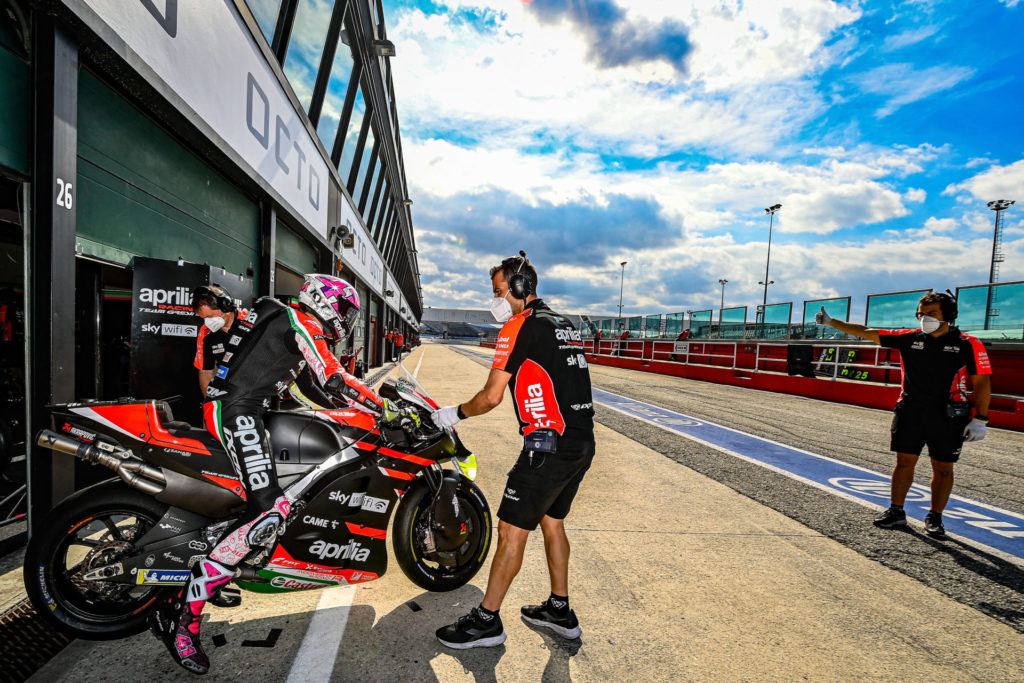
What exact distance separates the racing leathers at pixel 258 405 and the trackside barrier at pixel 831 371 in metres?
6.22

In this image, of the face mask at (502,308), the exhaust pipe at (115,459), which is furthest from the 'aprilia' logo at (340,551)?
the face mask at (502,308)

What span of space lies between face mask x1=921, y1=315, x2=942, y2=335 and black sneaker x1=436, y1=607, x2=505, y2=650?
14.5 ft

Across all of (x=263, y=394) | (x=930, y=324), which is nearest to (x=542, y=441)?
(x=263, y=394)

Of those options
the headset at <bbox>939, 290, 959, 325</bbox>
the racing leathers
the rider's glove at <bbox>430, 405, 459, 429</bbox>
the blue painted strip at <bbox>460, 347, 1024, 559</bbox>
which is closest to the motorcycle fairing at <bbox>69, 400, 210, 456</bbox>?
the racing leathers

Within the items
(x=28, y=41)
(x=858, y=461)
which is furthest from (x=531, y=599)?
(x=858, y=461)

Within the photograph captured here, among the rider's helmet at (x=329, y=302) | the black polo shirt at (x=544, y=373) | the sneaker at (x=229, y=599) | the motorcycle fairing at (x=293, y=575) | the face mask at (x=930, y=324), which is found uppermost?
the face mask at (x=930, y=324)

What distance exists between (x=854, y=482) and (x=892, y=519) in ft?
4.85

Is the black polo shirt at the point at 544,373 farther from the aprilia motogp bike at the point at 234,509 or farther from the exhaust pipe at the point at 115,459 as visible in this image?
the exhaust pipe at the point at 115,459

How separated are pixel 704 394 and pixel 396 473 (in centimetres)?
1343

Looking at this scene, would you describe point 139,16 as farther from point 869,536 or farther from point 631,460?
point 869,536

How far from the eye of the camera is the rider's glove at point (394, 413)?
2832 mm

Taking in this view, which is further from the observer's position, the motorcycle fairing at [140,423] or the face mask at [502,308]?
the face mask at [502,308]

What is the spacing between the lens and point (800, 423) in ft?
32.6

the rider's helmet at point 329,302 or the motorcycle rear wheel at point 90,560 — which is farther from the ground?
the rider's helmet at point 329,302
